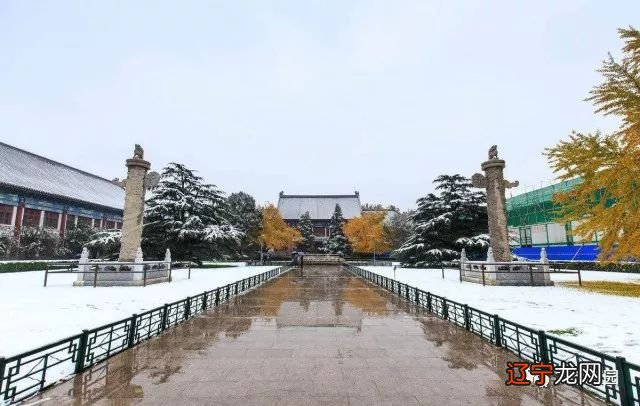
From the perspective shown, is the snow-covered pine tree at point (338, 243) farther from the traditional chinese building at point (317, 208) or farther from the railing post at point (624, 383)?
the railing post at point (624, 383)

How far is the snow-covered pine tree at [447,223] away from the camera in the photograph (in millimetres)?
36906

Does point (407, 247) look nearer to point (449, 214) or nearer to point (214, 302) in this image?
point (449, 214)

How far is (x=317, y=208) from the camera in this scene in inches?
3255

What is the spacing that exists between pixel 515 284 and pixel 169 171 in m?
34.6

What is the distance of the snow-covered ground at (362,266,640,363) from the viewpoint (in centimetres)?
768

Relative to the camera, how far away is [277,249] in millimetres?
62438

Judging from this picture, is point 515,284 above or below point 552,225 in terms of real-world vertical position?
below

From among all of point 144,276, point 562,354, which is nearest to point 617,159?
point 562,354

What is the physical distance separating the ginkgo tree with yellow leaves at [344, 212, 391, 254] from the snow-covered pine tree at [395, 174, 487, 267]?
15.1m

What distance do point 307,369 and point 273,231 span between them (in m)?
48.5

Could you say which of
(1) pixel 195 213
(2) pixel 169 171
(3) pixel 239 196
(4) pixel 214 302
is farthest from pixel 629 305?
(3) pixel 239 196

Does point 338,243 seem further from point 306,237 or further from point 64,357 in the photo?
point 64,357

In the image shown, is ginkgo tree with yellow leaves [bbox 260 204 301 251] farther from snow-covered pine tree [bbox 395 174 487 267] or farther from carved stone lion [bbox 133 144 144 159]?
carved stone lion [bbox 133 144 144 159]

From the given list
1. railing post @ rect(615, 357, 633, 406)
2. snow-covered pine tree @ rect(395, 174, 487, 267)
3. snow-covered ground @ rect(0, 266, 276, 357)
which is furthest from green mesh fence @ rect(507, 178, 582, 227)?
snow-covered ground @ rect(0, 266, 276, 357)
